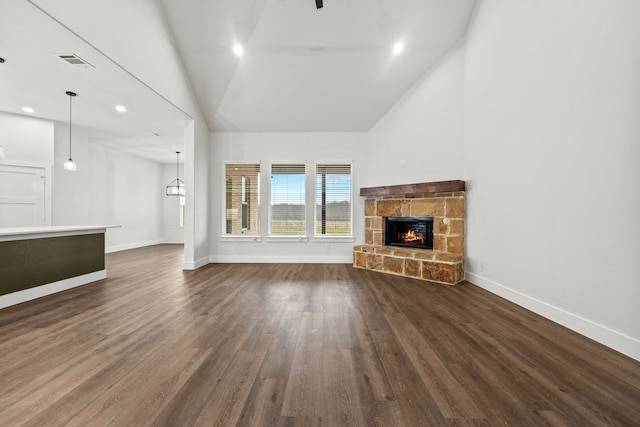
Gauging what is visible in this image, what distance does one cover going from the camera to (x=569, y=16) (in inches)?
101

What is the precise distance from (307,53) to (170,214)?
7.93 metres

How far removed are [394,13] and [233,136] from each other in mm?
3875

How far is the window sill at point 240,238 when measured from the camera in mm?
5793

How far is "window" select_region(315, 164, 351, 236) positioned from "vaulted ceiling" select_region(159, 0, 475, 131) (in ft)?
3.55

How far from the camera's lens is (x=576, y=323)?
2.44m

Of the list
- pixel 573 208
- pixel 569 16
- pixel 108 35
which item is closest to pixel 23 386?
pixel 108 35

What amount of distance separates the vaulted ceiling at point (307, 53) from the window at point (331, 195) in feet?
3.55

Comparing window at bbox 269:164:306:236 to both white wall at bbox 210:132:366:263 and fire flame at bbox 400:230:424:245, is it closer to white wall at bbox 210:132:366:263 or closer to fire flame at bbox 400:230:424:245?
white wall at bbox 210:132:366:263

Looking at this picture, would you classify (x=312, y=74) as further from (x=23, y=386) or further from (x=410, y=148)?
(x=23, y=386)

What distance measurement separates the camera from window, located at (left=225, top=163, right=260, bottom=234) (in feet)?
19.2

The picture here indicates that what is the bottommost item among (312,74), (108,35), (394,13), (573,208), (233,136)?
(573,208)

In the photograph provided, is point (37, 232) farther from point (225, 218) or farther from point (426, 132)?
point (426, 132)

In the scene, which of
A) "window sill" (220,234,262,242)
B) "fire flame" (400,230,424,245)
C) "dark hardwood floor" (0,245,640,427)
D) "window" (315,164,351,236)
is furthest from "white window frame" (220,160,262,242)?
"fire flame" (400,230,424,245)

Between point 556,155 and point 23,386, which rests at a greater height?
point 556,155
